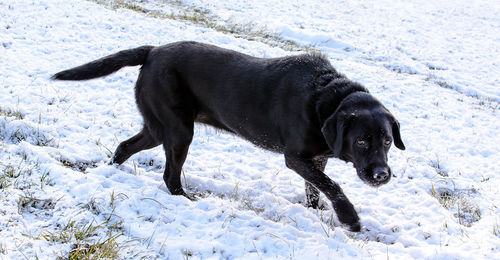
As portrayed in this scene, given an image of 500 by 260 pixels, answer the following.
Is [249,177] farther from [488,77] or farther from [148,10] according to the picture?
[148,10]

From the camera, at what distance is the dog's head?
11.2 feet

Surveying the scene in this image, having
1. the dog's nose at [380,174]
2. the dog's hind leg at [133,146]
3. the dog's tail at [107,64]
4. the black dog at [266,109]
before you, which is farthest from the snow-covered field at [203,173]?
the dog's tail at [107,64]

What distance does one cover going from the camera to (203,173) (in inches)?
190

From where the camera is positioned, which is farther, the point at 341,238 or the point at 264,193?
the point at 264,193

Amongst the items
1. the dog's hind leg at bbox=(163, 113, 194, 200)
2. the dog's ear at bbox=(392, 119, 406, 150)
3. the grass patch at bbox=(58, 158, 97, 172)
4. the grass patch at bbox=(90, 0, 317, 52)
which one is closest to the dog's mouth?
the dog's ear at bbox=(392, 119, 406, 150)

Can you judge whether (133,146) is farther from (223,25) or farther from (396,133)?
(223,25)

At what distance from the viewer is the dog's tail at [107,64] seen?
4148 millimetres

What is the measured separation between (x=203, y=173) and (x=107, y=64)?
1.55 m

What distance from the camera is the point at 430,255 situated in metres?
3.24

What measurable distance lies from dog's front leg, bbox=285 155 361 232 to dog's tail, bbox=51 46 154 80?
73.6 inches

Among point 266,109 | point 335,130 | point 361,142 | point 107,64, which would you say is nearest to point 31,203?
point 107,64

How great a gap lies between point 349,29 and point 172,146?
10.4 metres

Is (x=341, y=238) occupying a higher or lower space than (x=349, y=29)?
higher

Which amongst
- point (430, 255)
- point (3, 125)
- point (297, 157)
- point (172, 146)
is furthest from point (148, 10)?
point (430, 255)
